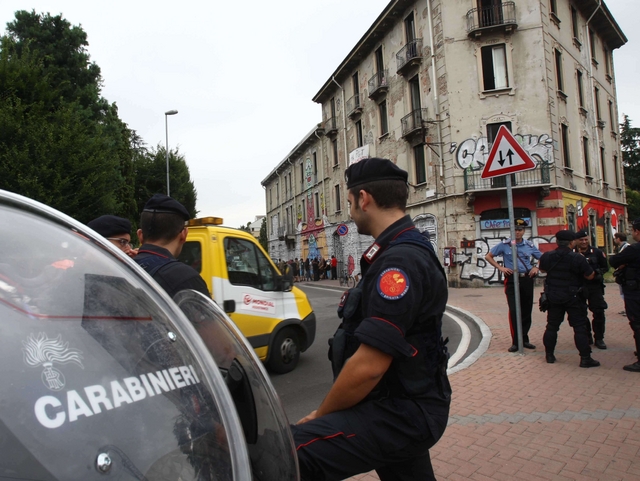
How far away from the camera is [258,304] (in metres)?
5.62

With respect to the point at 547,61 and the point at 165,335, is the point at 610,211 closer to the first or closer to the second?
the point at 547,61

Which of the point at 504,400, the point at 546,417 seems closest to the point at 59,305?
the point at 546,417

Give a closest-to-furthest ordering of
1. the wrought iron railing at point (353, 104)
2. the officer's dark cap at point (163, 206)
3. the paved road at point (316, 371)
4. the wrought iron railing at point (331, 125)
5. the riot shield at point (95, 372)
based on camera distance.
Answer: the riot shield at point (95, 372)
the officer's dark cap at point (163, 206)
the paved road at point (316, 371)
the wrought iron railing at point (353, 104)
the wrought iron railing at point (331, 125)

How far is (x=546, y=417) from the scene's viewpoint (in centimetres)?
385

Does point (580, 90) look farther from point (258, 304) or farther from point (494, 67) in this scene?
point (258, 304)

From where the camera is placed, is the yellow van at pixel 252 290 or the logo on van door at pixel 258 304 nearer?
the yellow van at pixel 252 290

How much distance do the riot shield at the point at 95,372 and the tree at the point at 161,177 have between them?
32414 millimetres

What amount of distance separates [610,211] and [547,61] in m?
9.75

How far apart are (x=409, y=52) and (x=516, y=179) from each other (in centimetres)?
803

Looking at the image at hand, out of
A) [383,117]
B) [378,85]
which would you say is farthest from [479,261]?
[378,85]

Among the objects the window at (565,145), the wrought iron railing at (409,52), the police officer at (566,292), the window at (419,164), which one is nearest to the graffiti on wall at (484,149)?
the window at (565,145)

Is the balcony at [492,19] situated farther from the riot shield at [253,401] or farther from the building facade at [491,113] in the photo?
the riot shield at [253,401]

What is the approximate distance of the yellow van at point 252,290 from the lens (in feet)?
17.1

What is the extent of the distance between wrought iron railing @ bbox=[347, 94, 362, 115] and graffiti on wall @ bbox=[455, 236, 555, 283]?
12.0 m
